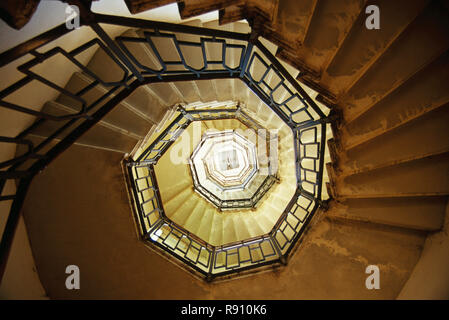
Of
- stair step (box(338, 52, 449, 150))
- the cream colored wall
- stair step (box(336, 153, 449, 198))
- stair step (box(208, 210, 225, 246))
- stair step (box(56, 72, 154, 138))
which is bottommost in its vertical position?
stair step (box(208, 210, 225, 246))

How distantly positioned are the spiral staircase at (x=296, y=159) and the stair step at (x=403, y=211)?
0.6 inches

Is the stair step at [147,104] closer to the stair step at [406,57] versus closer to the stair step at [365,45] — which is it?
the stair step at [365,45]

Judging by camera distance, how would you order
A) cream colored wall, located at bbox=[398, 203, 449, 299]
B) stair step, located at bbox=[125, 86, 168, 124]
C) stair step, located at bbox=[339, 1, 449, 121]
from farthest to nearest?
stair step, located at bbox=[125, 86, 168, 124]
cream colored wall, located at bbox=[398, 203, 449, 299]
stair step, located at bbox=[339, 1, 449, 121]

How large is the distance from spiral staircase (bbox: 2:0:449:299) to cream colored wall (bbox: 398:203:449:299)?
0.02 m

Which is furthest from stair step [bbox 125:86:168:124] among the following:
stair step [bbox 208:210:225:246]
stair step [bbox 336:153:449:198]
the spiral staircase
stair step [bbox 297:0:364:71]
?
stair step [bbox 208:210:225:246]

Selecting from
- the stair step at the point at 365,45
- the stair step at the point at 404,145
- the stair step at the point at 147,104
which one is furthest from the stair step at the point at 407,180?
the stair step at the point at 147,104

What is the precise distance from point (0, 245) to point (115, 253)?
2358 millimetres

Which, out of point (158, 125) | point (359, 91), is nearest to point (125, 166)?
point (158, 125)

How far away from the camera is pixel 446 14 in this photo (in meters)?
1.75

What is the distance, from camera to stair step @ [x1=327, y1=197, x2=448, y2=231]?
2.80m

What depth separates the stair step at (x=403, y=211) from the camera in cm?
280

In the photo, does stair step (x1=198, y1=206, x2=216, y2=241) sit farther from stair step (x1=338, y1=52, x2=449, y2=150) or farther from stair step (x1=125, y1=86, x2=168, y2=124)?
stair step (x1=338, y1=52, x2=449, y2=150)

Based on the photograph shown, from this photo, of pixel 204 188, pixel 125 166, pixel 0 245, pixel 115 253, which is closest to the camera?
pixel 0 245

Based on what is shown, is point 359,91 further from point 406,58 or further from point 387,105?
point 406,58
